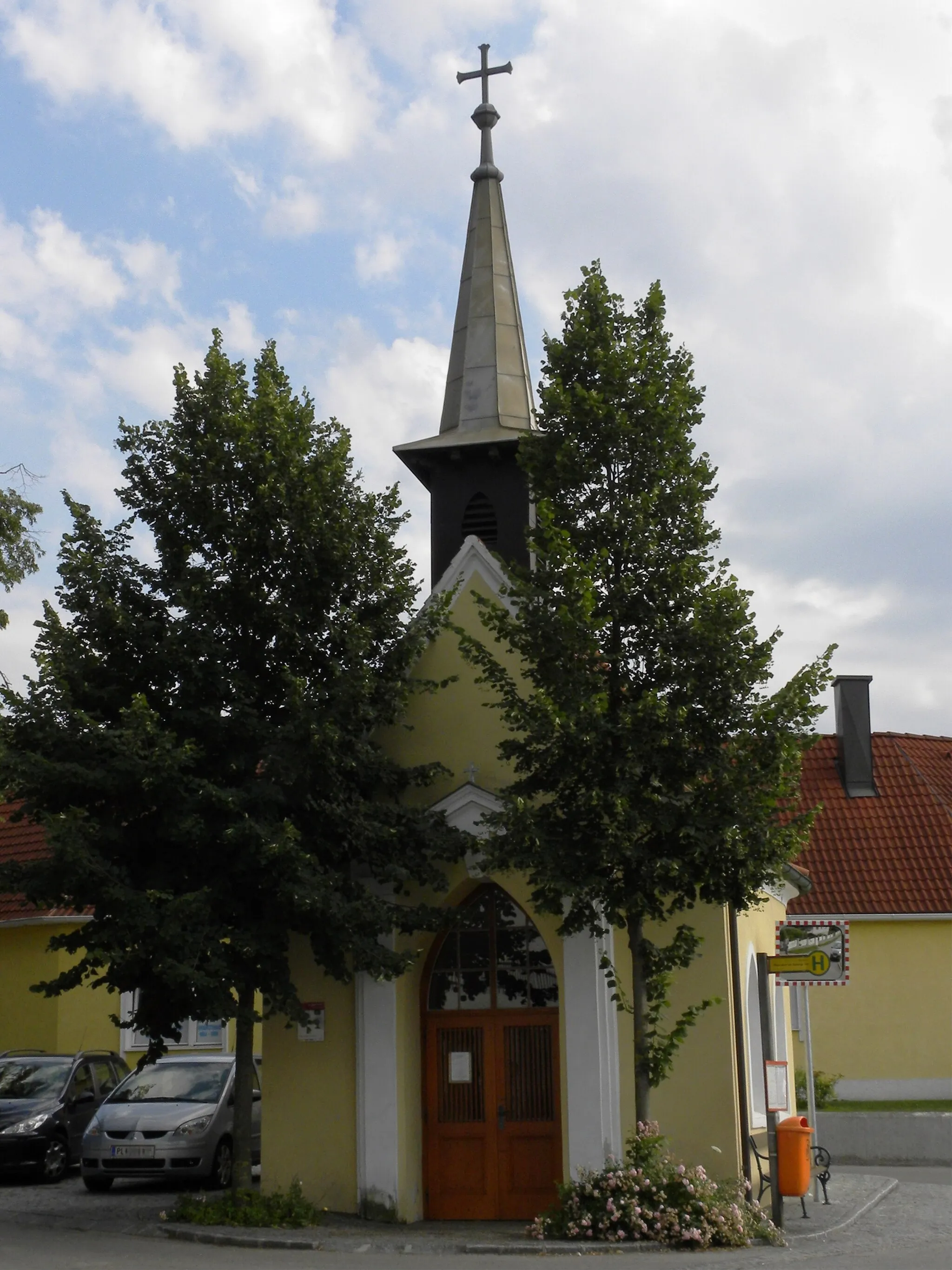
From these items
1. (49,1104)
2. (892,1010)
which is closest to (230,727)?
(49,1104)

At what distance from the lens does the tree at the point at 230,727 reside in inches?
561

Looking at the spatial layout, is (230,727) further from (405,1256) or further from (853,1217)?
(853,1217)

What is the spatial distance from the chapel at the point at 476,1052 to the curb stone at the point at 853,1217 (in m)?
0.87

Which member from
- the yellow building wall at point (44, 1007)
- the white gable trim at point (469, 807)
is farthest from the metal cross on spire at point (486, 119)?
the yellow building wall at point (44, 1007)

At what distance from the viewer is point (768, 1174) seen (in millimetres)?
15766

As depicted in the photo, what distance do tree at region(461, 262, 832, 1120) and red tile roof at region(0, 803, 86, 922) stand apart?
15.8 meters

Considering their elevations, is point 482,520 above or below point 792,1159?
above

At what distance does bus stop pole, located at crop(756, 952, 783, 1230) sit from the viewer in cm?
1462

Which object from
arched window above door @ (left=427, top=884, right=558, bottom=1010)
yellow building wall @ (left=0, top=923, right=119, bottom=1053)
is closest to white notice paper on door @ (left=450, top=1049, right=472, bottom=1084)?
arched window above door @ (left=427, top=884, right=558, bottom=1010)

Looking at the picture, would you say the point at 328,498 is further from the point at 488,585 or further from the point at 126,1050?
the point at 126,1050

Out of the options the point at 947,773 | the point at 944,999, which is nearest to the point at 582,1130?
the point at 944,999

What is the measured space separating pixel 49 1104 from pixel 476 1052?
7402 millimetres

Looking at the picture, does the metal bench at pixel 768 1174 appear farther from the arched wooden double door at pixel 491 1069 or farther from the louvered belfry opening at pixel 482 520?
the louvered belfry opening at pixel 482 520

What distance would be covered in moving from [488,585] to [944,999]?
17141 mm
